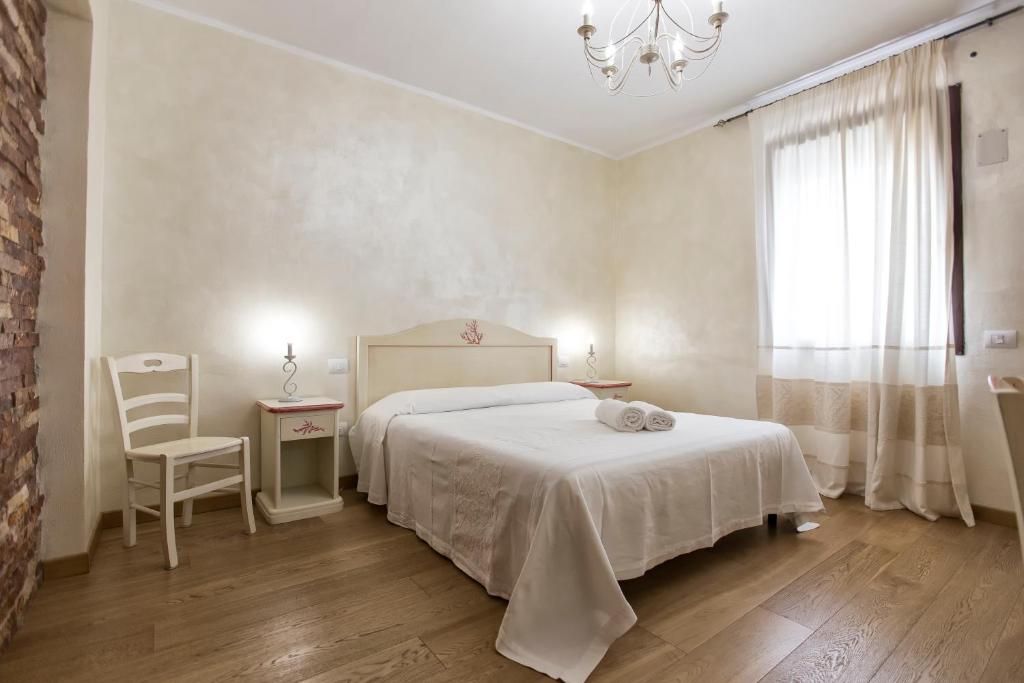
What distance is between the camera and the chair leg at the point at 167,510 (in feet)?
7.12

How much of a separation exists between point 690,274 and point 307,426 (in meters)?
3.24

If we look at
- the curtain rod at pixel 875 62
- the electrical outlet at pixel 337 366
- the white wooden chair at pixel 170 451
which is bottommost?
the white wooden chair at pixel 170 451

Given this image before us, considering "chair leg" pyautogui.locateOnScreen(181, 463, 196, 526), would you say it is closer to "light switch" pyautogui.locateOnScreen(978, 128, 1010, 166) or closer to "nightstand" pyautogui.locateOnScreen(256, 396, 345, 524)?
"nightstand" pyautogui.locateOnScreen(256, 396, 345, 524)

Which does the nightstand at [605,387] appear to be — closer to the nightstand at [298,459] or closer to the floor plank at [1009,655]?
the nightstand at [298,459]

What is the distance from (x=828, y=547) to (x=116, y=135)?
4.24 m

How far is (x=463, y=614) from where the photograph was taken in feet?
5.96

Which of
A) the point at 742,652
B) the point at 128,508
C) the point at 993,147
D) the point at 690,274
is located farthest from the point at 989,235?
the point at 128,508

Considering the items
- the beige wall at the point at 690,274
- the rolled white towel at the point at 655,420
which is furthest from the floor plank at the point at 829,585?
the beige wall at the point at 690,274

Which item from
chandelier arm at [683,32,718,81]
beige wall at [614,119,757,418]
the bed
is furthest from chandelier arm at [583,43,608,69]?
the bed

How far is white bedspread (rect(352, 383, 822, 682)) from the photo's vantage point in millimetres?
1614

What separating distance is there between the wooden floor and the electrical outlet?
1109 millimetres

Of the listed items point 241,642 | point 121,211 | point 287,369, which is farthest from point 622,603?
point 121,211

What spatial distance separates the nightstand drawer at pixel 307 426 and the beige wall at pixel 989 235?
3633 millimetres

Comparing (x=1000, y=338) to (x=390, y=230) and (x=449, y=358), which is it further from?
(x=390, y=230)
